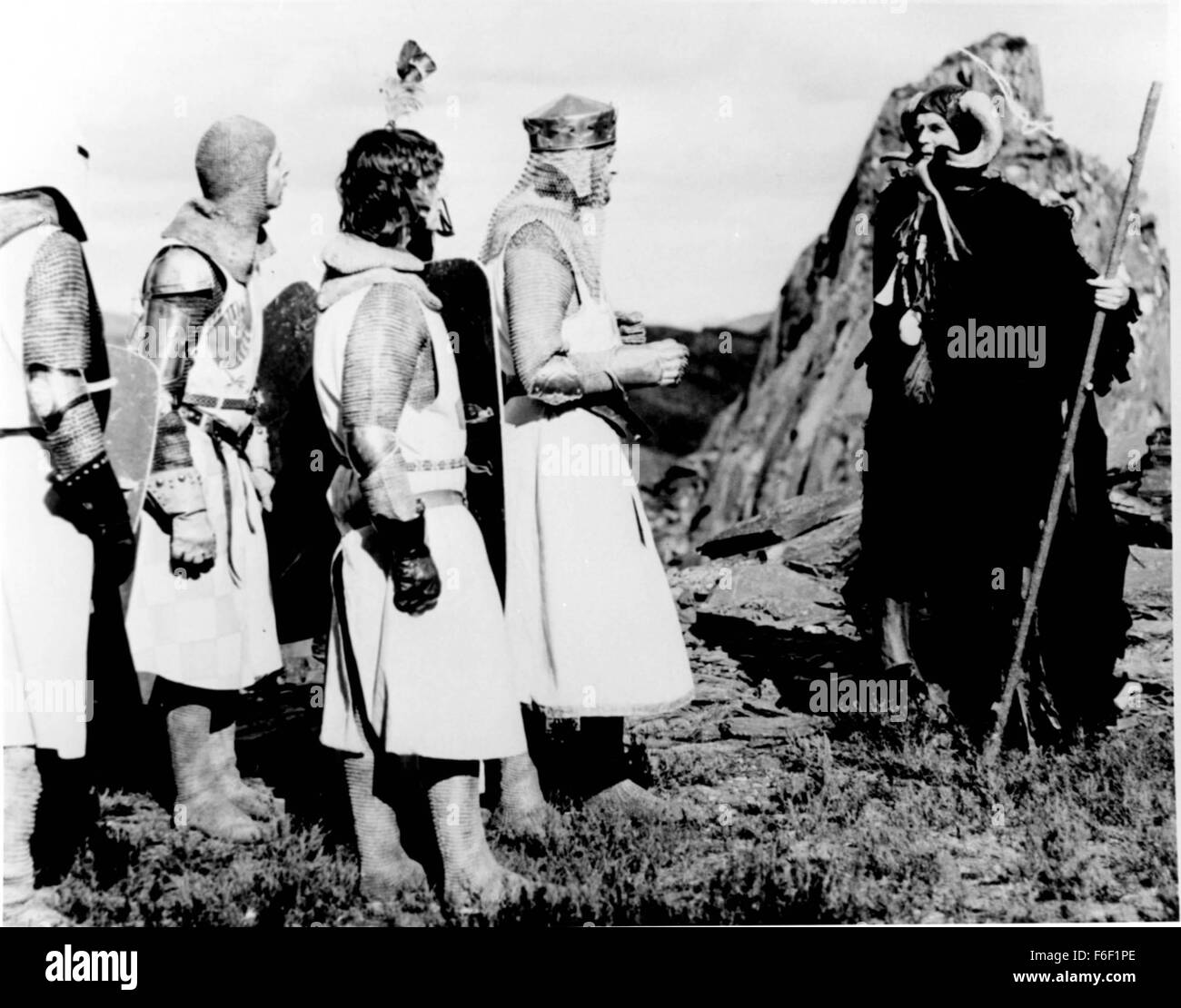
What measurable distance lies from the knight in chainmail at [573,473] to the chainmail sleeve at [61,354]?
51.8 inches

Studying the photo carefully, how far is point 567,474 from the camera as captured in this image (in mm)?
5980

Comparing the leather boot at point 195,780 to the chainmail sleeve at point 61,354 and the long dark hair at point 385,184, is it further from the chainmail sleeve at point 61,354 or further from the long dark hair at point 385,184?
the long dark hair at point 385,184

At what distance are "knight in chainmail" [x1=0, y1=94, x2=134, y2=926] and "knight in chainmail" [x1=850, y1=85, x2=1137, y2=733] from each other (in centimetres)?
266

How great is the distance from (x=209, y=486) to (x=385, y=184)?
1182 mm

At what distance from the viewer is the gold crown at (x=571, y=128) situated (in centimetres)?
606

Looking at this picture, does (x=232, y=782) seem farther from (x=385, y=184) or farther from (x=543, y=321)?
(x=385, y=184)

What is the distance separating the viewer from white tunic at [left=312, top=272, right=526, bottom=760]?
5.53 m

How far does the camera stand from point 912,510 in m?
6.49

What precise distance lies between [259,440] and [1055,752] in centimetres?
292

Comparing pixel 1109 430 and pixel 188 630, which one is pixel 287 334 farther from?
pixel 1109 430

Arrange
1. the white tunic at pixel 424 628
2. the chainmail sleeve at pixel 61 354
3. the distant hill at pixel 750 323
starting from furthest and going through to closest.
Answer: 1. the distant hill at pixel 750 323
2. the chainmail sleeve at pixel 61 354
3. the white tunic at pixel 424 628

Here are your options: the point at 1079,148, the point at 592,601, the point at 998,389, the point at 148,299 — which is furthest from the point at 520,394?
the point at 1079,148

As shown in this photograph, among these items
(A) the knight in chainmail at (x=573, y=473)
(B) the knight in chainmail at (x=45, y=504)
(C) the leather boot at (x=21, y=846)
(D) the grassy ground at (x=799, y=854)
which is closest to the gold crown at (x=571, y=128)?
(A) the knight in chainmail at (x=573, y=473)

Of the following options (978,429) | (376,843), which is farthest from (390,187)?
(978,429)
